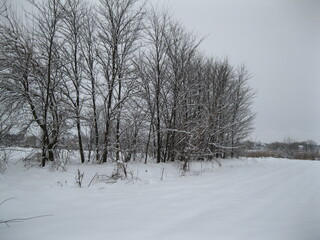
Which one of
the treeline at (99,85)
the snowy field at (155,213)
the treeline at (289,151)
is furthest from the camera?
the treeline at (289,151)

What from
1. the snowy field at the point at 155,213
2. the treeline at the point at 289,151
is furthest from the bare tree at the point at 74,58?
the treeline at the point at 289,151

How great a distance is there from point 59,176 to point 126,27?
7560 mm

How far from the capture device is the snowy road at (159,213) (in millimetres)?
2660

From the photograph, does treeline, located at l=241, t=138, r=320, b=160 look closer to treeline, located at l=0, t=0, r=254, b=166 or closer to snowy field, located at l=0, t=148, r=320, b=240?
treeline, located at l=0, t=0, r=254, b=166

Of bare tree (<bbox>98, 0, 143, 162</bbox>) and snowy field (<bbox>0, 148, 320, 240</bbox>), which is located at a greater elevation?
bare tree (<bbox>98, 0, 143, 162</bbox>)

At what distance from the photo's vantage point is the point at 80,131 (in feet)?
30.9

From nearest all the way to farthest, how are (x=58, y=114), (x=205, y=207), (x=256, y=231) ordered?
(x=256, y=231)
(x=205, y=207)
(x=58, y=114)

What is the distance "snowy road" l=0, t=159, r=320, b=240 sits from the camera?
2.66 meters

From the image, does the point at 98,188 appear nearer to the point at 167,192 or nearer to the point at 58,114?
the point at 167,192

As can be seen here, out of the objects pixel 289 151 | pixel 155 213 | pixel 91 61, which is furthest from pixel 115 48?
pixel 289 151

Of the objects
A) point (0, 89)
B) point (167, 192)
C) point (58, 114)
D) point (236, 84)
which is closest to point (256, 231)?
point (167, 192)

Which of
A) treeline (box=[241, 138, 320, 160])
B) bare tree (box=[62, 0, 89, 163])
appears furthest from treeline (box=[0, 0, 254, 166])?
treeline (box=[241, 138, 320, 160])

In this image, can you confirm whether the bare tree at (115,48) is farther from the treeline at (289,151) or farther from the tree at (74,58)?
the treeline at (289,151)

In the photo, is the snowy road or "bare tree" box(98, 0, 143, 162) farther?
"bare tree" box(98, 0, 143, 162)
